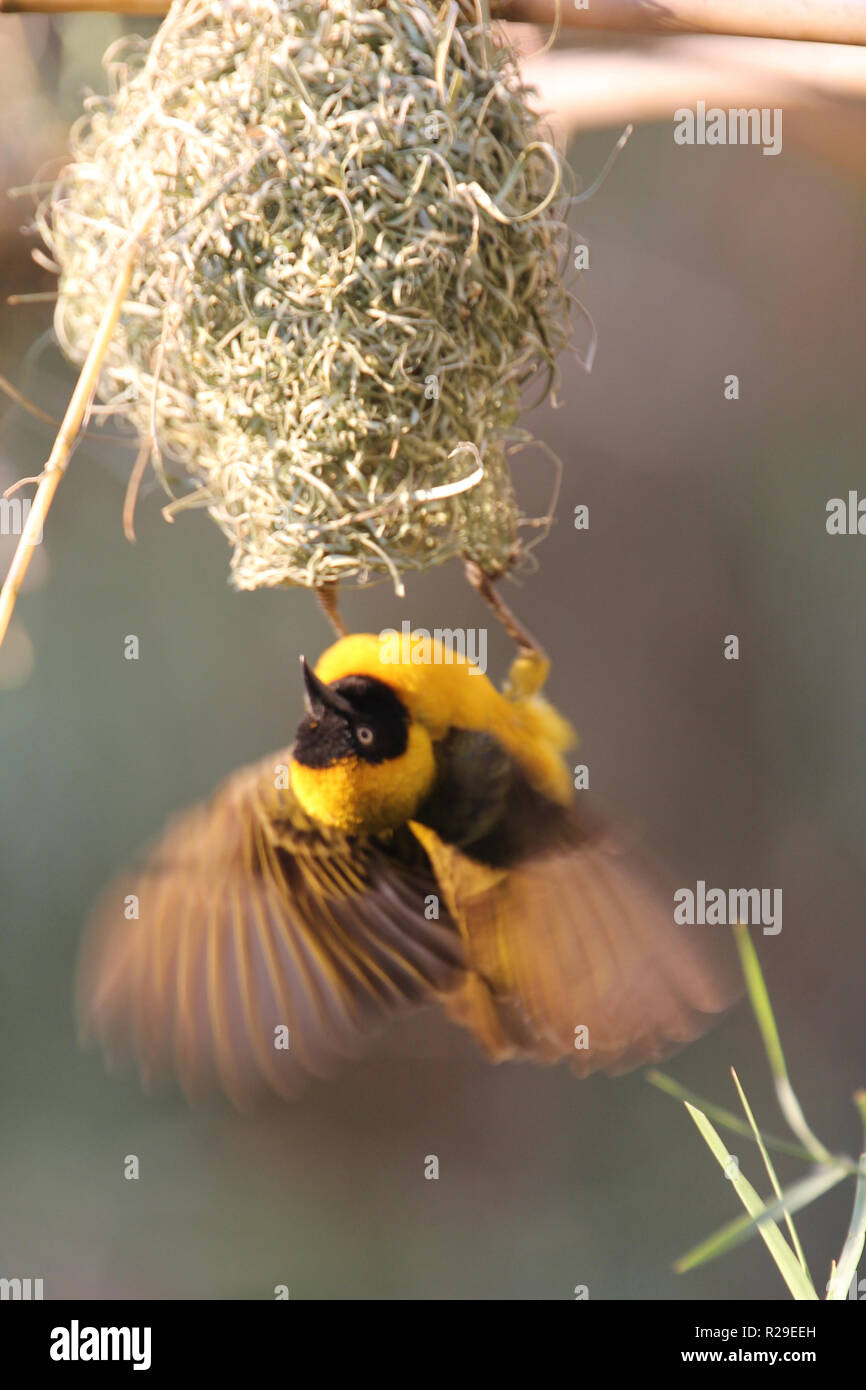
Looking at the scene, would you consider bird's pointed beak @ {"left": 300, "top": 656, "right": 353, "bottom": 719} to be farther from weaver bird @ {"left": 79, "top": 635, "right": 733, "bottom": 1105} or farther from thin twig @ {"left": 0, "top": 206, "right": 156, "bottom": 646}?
thin twig @ {"left": 0, "top": 206, "right": 156, "bottom": 646}

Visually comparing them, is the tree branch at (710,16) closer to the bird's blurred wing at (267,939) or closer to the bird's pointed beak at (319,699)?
the bird's pointed beak at (319,699)

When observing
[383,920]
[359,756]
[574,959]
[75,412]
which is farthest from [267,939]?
[75,412]

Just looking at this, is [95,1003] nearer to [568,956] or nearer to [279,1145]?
[568,956]

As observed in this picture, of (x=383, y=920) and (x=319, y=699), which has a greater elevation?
(x=319, y=699)

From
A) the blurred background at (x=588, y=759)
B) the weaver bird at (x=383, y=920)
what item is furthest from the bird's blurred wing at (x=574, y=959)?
the blurred background at (x=588, y=759)

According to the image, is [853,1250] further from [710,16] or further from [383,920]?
[710,16]
